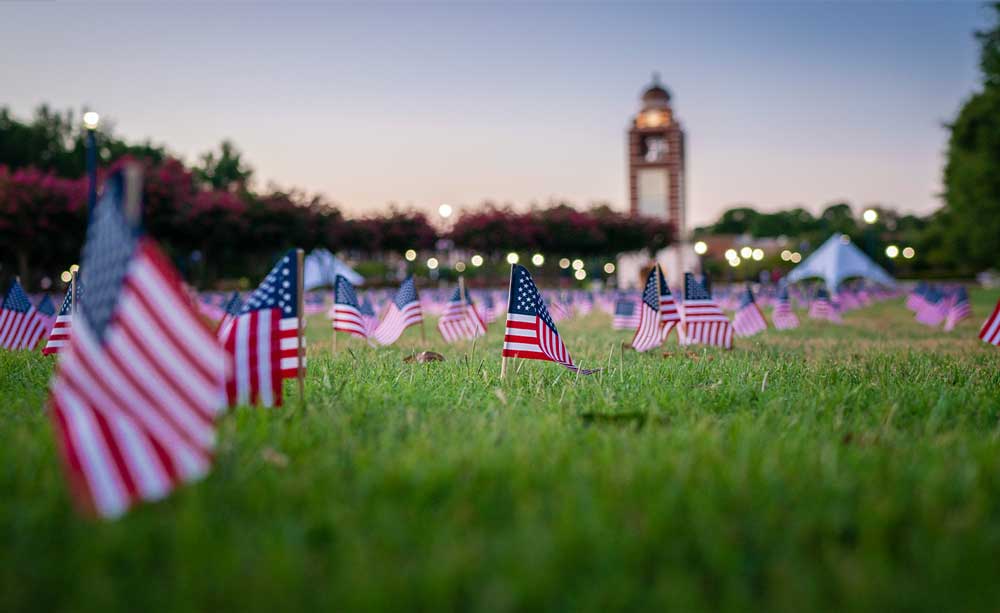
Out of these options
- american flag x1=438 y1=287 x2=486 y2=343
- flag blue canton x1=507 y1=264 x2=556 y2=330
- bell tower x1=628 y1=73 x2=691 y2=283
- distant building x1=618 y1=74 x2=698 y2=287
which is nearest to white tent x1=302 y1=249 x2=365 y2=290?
american flag x1=438 y1=287 x2=486 y2=343

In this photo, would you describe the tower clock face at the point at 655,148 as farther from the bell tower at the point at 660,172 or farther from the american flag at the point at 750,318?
the american flag at the point at 750,318

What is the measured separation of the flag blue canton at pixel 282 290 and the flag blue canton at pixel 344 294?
4.20 meters

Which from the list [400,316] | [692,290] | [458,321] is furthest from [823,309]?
[400,316]

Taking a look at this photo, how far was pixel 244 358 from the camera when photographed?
173 inches

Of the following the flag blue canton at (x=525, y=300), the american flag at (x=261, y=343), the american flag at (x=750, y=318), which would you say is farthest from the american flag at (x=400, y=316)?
the american flag at (x=750, y=318)

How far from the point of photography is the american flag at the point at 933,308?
1595cm

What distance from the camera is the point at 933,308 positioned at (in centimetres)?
1634

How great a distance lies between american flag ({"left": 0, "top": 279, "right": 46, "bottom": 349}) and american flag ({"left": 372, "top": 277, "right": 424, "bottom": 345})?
14.6 feet

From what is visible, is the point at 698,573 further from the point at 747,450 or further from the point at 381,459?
the point at 381,459

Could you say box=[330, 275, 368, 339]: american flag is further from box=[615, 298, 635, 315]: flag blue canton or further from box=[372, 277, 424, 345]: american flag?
box=[615, 298, 635, 315]: flag blue canton

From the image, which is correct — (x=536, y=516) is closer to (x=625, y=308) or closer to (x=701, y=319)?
(x=701, y=319)

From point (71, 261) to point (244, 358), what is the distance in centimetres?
4403

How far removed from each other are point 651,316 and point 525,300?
8.70 ft

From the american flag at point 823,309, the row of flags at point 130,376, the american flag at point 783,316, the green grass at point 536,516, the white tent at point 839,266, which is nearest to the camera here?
the green grass at point 536,516
